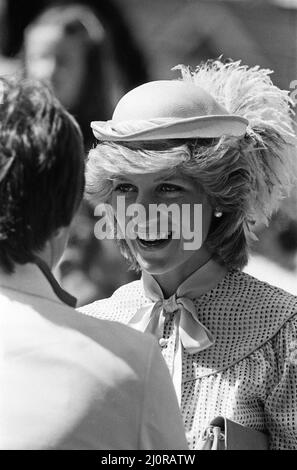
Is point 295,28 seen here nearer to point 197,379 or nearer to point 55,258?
point 197,379

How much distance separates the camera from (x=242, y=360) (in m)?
2.14

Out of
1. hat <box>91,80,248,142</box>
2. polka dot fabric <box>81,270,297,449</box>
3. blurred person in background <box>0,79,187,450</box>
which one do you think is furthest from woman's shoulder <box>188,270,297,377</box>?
blurred person in background <box>0,79,187,450</box>

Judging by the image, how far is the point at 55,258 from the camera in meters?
1.39

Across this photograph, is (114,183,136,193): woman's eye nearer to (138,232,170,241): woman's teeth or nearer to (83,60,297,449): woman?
(83,60,297,449): woman

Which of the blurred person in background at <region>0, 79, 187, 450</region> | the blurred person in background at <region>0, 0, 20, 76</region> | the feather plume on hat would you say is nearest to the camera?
the blurred person in background at <region>0, 79, 187, 450</region>

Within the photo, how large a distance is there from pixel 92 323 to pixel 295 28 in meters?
3.26

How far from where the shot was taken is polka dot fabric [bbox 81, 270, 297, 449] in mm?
2059

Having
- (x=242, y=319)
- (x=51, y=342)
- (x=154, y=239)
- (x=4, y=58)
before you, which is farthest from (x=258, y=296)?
(x=4, y=58)

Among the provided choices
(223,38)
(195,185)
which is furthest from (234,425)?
(223,38)

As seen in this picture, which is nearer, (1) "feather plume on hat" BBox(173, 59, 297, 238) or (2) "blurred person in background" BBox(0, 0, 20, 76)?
(1) "feather plume on hat" BBox(173, 59, 297, 238)

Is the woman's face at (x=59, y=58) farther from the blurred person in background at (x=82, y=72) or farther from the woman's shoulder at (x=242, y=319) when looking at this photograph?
the woman's shoulder at (x=242, y=319)

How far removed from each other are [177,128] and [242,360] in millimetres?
562
